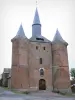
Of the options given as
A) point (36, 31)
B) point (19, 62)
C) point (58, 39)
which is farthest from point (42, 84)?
point (36, 31)

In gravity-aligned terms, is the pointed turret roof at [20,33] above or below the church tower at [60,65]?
above

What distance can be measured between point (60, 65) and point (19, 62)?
371 inches

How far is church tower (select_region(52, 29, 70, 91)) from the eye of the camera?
4119cm

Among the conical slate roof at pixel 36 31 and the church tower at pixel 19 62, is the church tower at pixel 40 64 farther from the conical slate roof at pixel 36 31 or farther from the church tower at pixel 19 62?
the church tower at pixel 19 62

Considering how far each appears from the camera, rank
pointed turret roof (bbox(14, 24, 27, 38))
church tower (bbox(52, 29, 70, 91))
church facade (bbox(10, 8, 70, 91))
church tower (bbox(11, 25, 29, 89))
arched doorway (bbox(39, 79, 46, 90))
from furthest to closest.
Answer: pointed turret roof (bbox(14, 24, 27, 38))
arched doorway (bbox(39, 79, 46, 90))
church tower (bbox(52, 29, 70, 91))
church facade (bbox(10, 8, 70, 91))
church tower (bbox(11, 25, 29, 89))

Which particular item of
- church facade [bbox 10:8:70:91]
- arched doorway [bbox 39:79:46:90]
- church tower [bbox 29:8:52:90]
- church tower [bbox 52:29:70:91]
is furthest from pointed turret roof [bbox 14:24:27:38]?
arched doorway [bbox 39:79:46:90]

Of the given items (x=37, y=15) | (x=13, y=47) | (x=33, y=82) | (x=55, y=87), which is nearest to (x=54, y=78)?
(x=55, y=87)

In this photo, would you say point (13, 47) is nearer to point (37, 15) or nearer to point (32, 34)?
point (32, 34)

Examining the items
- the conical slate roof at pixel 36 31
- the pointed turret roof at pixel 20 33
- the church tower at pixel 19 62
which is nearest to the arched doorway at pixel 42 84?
the church tower at pixel 19 62

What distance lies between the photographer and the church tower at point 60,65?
41.2m

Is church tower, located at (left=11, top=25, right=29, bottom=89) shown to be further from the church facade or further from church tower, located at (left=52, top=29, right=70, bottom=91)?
church tower, located at (left=52, top=29, right=70, bottom=91)

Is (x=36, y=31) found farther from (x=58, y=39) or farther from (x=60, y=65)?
(x=60, y=65)

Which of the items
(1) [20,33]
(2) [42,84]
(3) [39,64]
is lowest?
(2) [42,84]

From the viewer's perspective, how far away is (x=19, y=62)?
39844mm
